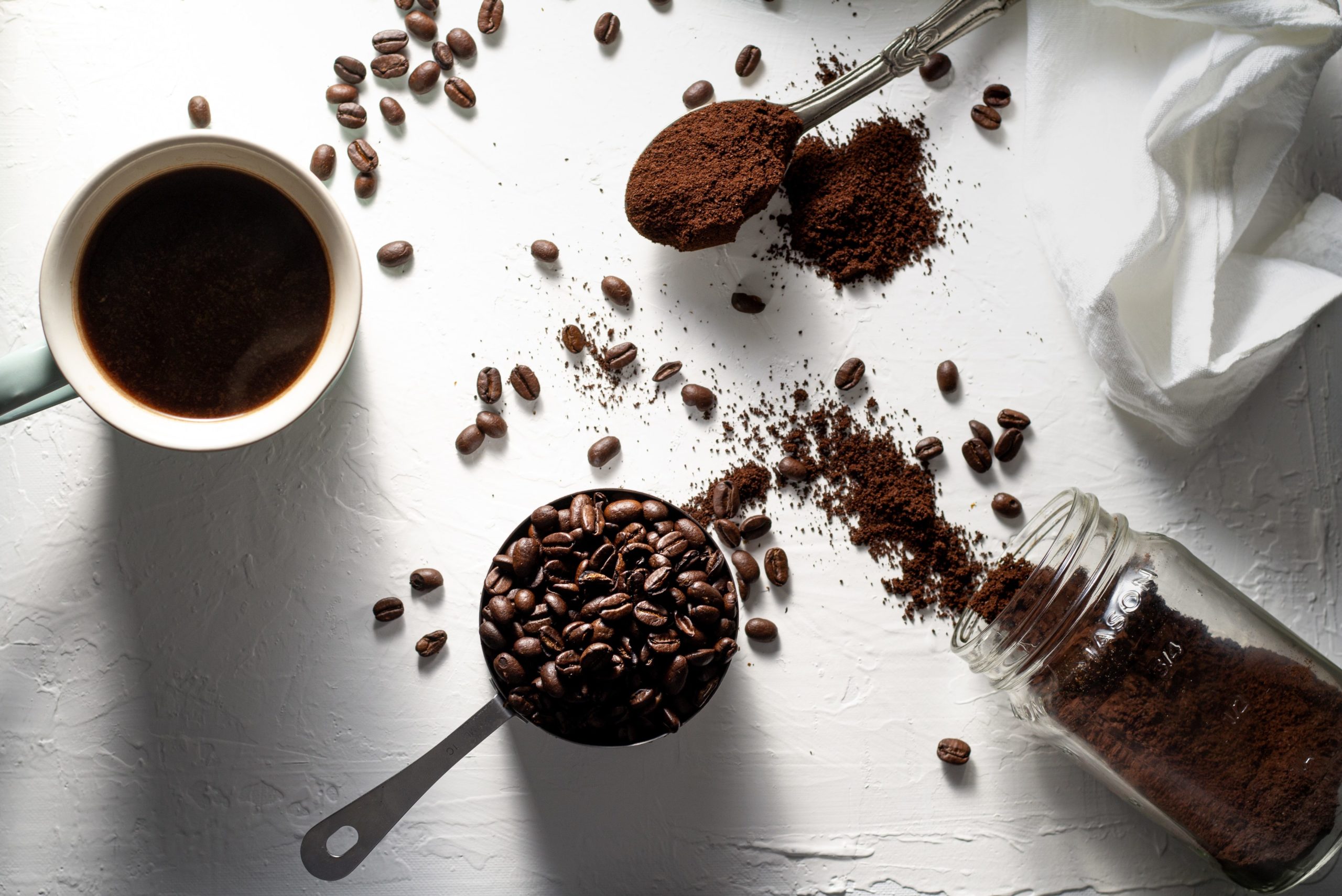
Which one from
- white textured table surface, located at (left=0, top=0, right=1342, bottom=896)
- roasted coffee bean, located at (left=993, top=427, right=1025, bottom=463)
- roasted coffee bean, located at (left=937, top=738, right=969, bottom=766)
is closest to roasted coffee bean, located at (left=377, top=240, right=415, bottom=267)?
white textured table surface, located at (left=0, top=0, right=1342, bottom=896)

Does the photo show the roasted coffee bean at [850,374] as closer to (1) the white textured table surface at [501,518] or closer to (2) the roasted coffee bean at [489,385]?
(1) the white textured table surface at [501,518]

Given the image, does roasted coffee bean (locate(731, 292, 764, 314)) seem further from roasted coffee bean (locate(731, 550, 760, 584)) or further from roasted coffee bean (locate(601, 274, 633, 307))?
roasted coffee bean (locate(731, 550, 760, 584))

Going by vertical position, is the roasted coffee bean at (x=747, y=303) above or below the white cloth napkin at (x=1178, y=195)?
below

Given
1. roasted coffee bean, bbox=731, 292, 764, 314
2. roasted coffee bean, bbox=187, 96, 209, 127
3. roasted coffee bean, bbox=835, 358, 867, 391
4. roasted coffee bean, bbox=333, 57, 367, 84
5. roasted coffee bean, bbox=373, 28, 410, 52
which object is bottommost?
roasted coffee bean, bbox=835, 358, 867, 391

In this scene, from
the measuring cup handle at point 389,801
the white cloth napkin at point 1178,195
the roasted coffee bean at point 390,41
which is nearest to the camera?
the measuring cup handle at point 389,801

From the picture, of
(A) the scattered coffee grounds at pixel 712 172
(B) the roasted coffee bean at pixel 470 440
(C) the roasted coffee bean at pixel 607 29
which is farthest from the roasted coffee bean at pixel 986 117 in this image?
(B) the roasted coffee bean at pixel 470 440

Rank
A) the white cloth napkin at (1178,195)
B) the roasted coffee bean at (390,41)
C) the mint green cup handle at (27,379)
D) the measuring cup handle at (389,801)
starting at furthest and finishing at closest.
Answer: the roasted coffee bean at (390,41) → the white cloth napkin at (1178,195) → the measuring cup handle at (389,801) → the mint green cup handle at (27,379)
